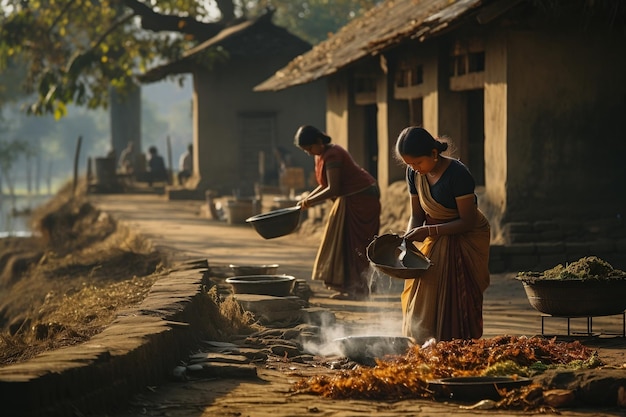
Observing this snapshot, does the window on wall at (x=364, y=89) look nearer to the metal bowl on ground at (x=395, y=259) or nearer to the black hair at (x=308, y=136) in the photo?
the black hair at (x=308, y=136)

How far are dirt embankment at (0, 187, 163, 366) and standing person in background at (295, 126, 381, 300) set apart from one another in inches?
66.1

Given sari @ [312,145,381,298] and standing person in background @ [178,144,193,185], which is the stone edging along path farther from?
standing person in background @ [178,144,193,185]

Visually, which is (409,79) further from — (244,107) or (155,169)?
(155,169)

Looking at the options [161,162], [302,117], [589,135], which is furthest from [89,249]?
[161,162]

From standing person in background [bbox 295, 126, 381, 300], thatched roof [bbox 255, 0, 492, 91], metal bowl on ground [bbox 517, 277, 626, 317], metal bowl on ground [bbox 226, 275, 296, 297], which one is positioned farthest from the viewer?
thatched roof [bbox 255, 0, 492, 91]

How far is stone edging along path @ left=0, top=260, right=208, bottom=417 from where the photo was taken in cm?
552

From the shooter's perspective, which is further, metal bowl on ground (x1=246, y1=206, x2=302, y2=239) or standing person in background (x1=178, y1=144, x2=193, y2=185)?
standing person in background (x1=178, y1=144, x2=193, y2=185)

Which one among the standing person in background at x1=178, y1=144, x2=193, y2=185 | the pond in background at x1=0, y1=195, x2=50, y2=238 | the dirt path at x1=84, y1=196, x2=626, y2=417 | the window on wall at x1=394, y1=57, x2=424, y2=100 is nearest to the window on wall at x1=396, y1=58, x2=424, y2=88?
the window on wall at x1=394, y1=57, x2=424, y2=100

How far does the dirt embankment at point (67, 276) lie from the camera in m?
8.73

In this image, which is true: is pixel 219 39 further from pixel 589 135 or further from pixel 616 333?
pixel 616 333

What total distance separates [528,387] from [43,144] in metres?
105

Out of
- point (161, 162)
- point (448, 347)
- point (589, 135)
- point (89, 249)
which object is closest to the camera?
point (448, 347)

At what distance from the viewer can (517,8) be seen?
12977 millimetres

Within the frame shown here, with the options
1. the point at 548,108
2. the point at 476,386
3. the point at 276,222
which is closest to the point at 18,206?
the point at 548,108
